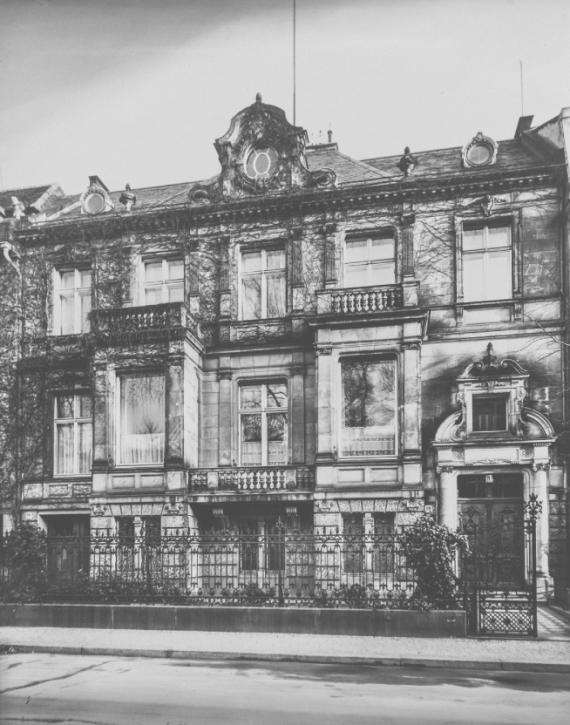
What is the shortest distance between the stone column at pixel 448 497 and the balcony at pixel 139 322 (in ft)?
25.3

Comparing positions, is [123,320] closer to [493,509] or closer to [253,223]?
[253,223]

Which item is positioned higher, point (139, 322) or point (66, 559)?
point (139, 322)

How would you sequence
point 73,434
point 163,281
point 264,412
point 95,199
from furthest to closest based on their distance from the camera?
1. point 95,199
2. point 163,281
3. point 73,434
4. point 264,412

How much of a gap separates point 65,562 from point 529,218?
14264mm

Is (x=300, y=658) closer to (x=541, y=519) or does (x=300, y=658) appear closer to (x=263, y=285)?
(x=541, y=519)

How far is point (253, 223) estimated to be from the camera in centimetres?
2244

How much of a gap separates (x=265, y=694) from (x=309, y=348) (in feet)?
42.9

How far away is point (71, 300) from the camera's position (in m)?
23.9

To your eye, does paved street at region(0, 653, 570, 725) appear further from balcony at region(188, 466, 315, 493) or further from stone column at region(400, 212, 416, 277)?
stone column at region(400, 212, 416, 277)

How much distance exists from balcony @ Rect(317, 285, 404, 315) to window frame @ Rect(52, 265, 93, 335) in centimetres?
759

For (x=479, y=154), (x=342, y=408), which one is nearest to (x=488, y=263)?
(x=479, y=154)

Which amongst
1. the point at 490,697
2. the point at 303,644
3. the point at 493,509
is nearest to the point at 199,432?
the point at 493,509

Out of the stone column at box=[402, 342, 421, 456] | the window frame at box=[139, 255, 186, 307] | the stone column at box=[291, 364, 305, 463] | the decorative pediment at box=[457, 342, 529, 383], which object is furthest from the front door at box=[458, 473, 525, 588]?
the window frame at box=[139, 255, 186, 307]

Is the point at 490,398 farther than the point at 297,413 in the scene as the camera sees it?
No
